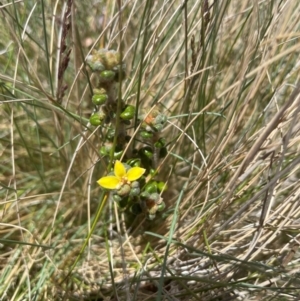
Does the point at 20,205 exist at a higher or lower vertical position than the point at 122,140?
lower

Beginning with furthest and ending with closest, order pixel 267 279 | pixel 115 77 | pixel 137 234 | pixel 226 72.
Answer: pixel 226 72 → pixel 137 234 → pixel 267 279 → pixel 115 77

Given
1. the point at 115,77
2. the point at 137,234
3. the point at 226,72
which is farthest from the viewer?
the point at 226,72

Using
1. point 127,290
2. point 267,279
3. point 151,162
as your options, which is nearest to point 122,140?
point 151,162

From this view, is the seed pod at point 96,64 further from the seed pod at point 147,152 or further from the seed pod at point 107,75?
the seed pod at point 147,152

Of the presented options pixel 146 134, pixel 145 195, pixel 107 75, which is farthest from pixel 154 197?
pixel 107 75

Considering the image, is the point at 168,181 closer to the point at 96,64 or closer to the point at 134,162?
the point at 134,162

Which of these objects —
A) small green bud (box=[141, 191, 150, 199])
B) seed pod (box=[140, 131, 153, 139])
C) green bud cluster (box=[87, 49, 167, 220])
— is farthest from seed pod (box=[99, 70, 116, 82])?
small green bud (box=[141, 191, 150, 199])

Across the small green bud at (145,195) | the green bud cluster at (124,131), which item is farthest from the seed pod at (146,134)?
the small green bud at (145,195)

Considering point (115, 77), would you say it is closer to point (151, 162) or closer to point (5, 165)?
point (151, 162)

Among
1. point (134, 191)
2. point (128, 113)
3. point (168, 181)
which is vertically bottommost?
point (168, 181)
